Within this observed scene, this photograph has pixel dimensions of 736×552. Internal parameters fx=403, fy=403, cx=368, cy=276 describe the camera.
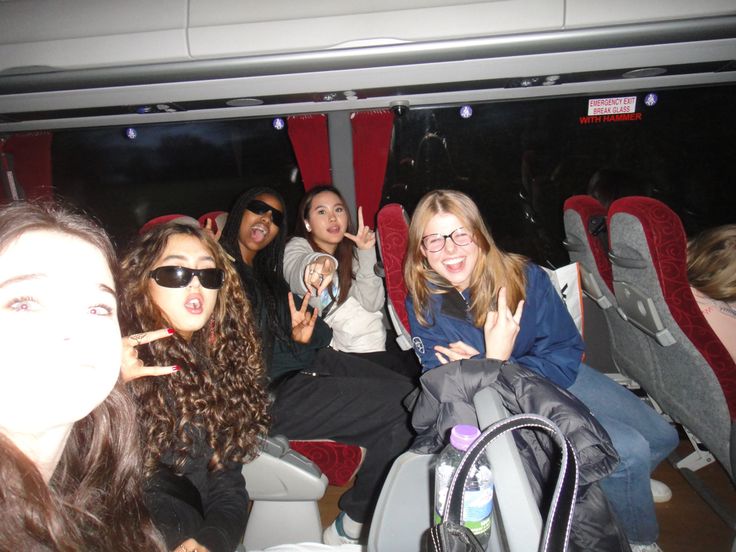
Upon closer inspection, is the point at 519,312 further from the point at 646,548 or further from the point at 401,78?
the point at 401,78

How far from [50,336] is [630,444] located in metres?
2.13

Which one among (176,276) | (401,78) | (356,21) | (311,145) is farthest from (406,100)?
(176,276)

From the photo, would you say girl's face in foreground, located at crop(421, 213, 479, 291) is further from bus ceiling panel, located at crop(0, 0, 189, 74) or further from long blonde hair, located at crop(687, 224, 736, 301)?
bus ceiling panel, located at crop(0, 0, 189, 74)

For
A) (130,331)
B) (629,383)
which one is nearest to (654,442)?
(629,383)

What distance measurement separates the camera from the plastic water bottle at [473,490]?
87 centimetres

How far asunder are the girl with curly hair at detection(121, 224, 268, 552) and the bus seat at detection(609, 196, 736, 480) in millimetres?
1842

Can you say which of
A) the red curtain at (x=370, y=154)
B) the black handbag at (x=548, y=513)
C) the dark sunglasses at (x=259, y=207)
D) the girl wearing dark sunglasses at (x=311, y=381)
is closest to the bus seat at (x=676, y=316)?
the girl wearing dark sunglasses at (x=311, y=381)

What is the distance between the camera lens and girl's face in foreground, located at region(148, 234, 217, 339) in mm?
1529

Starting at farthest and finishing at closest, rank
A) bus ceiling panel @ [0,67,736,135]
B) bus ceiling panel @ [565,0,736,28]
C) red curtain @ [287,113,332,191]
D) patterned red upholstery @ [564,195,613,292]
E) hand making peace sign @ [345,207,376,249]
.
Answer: red curtain @ [287,113,332,191]
hand making peace sign @ [345,207,376,249]
bus ceiling panel @ [0,67,736,135]
patterned red upholstery @ [564,195,613,292]
bus ceiling panel @ [565,0,736,28]

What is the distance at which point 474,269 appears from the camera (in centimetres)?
199

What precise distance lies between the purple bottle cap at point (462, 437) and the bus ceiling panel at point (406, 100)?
266 cm

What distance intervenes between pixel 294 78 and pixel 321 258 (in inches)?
43.5

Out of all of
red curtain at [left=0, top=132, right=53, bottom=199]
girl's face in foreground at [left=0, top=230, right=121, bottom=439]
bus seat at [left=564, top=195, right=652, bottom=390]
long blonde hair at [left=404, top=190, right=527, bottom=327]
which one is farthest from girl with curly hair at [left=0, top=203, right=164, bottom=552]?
red curtain at [left=0, top=132, right=53, bottom=199]

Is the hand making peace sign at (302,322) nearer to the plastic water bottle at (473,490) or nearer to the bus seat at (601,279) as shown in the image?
the plastic water bottle at (473,490)
